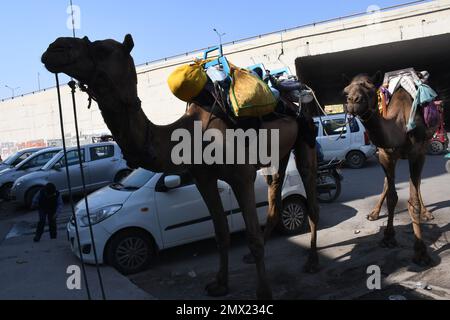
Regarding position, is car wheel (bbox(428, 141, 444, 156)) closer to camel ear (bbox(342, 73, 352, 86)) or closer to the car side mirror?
camel ear (bbox(342, 73, 352, 86))

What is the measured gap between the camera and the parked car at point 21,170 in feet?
46.6

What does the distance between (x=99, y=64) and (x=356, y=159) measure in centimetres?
1479

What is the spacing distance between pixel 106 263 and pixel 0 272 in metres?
1.74

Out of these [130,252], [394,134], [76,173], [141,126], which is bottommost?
[130,252]

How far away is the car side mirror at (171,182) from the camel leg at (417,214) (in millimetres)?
3467

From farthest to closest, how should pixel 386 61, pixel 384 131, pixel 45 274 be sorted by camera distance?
pixel 386 61
pixel 45 274
pixel 384 131

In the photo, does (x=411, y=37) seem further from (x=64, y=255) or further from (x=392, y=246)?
(x=64, y=255)

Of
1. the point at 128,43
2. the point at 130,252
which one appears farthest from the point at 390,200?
the point at 128,43

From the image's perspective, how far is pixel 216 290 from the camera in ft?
16.4

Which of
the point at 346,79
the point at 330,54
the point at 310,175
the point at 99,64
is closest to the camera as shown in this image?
the point at 99,64

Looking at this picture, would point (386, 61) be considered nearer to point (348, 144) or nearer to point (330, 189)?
point (348, 144)

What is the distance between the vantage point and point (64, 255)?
717cm

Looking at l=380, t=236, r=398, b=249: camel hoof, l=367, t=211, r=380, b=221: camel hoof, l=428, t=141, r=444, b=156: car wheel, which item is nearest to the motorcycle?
l=367, t=211, r=380, b=221: camel hoof
